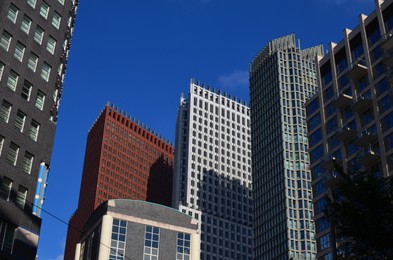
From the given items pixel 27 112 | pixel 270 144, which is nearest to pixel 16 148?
pixel 27 112

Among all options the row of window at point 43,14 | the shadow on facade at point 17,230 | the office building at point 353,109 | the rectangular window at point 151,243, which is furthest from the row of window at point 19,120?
the rectangular window at point 151,243

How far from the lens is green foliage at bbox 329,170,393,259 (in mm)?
34219

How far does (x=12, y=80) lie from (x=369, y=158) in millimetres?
47171

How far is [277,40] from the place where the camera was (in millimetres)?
186625

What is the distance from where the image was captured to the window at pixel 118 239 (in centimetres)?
8819

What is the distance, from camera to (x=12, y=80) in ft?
177

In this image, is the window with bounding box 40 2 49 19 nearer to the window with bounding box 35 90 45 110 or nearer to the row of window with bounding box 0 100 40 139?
the window with bounding box 35 90 45 110

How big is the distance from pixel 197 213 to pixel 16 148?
139551 millimetres

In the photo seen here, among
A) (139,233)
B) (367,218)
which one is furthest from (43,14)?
(139,233)

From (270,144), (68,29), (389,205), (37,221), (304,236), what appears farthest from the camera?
(270,144)

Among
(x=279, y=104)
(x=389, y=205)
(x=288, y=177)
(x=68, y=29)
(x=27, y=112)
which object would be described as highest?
(x=279, y=104)

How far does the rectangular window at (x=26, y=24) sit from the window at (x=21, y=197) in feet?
54.0

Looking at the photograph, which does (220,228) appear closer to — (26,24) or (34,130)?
(34,130)

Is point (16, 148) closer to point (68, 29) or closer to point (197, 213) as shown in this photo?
point (68, 29)
